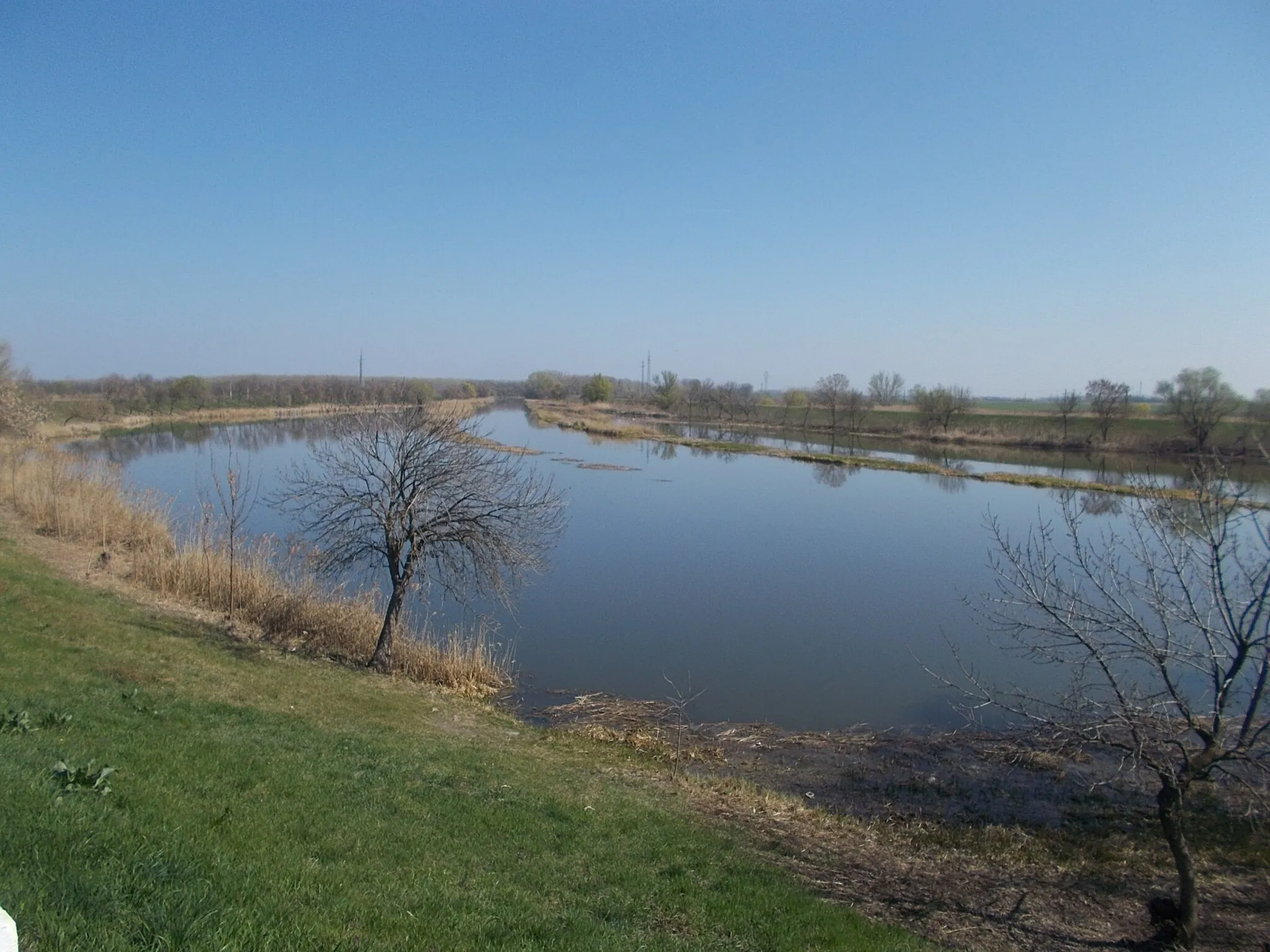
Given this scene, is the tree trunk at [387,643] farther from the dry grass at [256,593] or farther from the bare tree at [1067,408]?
the bare tree at [1067,408]

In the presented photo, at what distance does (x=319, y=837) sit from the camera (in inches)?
192

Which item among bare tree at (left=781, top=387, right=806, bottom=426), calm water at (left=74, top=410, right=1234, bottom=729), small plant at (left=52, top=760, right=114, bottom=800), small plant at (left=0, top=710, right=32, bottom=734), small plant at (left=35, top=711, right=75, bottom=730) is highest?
bare tree at (left=781, top=387, right=806, bottom=426)

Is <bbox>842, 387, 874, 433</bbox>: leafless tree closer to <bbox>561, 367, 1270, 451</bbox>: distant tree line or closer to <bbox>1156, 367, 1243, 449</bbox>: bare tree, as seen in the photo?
<bbox>561, 367, 1270, 451</bbox>: distant tree line

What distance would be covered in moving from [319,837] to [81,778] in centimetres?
142

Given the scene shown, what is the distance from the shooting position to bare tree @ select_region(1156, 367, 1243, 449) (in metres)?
47.4

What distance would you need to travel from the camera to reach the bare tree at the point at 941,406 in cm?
7050

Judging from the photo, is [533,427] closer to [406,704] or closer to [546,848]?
[406,704]

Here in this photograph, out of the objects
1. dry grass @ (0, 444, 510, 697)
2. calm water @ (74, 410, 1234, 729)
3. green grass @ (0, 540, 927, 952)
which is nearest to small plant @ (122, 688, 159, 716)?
green grass @ (0, 540, 927, 952)

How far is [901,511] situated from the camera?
109 feet

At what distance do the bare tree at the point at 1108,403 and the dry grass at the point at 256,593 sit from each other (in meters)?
58.6

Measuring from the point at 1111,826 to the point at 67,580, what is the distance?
17.8 meters

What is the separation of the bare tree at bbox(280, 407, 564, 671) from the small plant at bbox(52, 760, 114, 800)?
8.81 metres

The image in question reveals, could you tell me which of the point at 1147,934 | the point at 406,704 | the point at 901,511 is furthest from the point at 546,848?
the point at 901,511

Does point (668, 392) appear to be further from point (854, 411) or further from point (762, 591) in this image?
point (762, 591)
